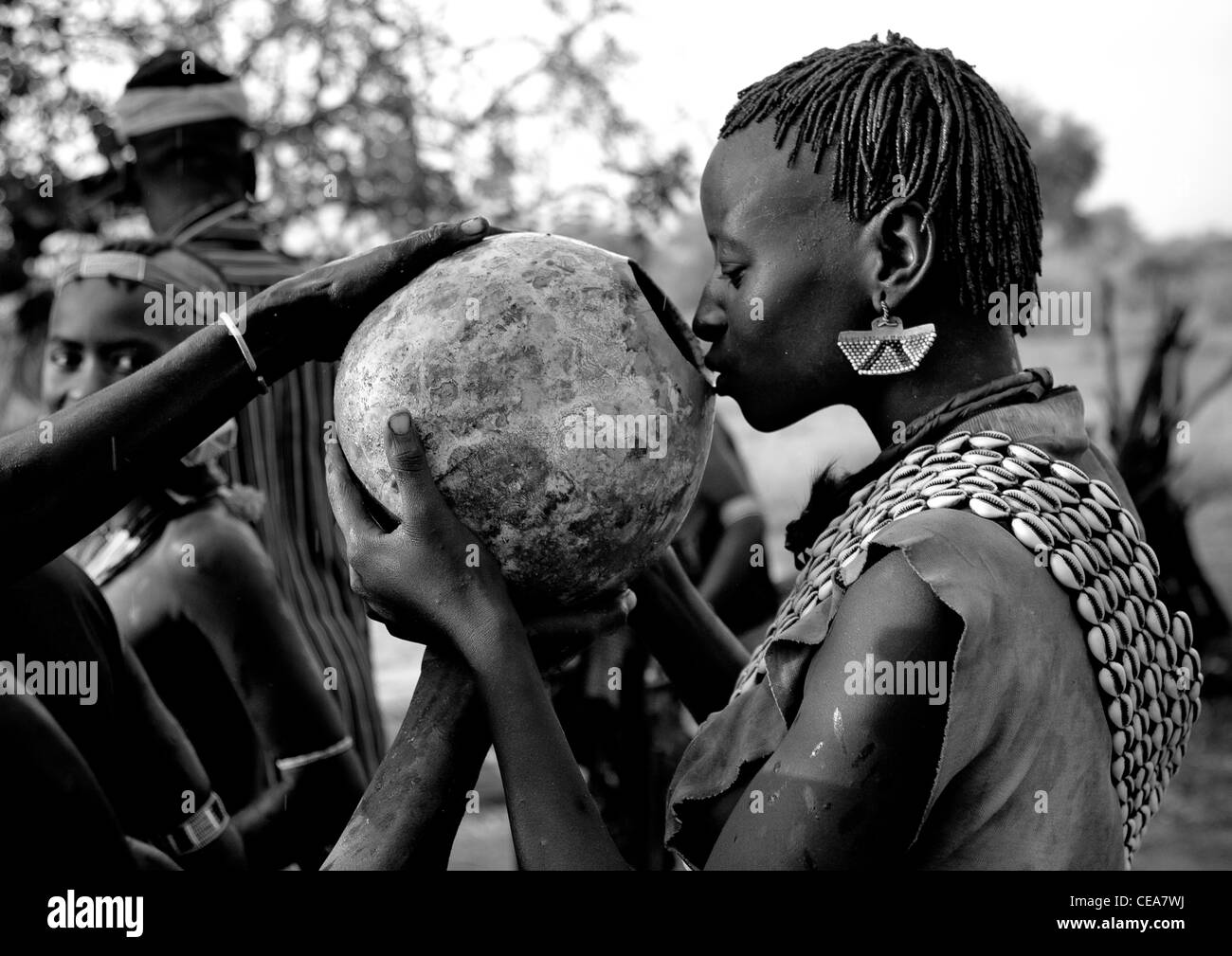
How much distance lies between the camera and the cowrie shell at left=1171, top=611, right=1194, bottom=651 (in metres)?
2.20

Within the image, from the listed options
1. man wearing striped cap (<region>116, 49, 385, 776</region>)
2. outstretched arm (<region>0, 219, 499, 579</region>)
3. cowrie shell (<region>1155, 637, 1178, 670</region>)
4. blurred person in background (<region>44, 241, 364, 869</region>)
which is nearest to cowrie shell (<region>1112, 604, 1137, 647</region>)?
cowrie shell (<region>1155, 637, 1178, 670</region>)

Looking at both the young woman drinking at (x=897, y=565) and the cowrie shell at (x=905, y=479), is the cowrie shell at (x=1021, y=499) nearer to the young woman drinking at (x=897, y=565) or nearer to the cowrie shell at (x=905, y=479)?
the young woman drinking at (x=897, y=565)

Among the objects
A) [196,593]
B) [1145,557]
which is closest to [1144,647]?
[1145,557]

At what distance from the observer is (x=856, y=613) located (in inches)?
74.0

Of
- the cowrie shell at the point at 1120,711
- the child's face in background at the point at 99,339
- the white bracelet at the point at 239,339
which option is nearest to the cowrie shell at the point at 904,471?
the cowrie shell at the point at 1120,711

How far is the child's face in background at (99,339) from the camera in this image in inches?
129

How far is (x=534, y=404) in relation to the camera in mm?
2066

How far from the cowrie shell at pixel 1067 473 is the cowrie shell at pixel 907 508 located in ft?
0.73

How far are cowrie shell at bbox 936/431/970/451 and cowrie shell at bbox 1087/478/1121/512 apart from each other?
200mm

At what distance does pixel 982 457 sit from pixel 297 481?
2962mm
